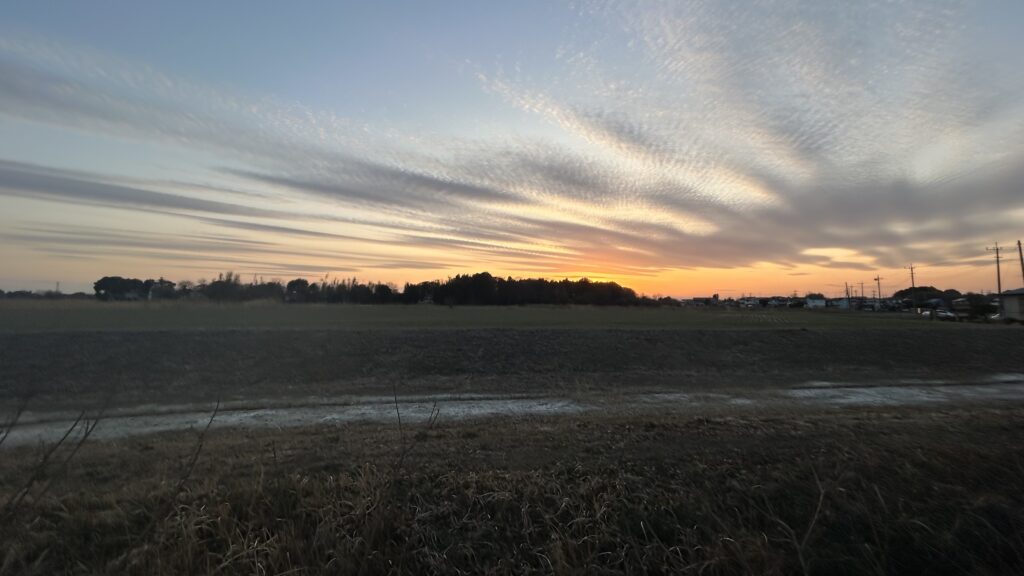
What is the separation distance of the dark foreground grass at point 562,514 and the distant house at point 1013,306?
8017 cm

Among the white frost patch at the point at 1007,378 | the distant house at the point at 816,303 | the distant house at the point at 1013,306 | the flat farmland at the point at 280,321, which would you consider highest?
the distant house at the point at 816,303

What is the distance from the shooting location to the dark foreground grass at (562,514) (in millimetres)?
4207

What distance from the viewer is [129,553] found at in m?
4.26

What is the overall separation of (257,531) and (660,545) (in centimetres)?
342

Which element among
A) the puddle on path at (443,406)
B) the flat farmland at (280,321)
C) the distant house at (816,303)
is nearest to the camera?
the puddle on path at (443,406)

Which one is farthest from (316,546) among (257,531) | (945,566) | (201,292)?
(201,292)

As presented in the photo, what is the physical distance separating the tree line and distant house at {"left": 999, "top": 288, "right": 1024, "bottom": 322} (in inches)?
3015

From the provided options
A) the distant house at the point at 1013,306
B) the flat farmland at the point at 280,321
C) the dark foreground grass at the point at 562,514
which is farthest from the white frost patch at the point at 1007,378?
the distant house at the point at 1013,306

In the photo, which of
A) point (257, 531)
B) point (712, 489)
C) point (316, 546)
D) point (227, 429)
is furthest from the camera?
point (227, 429)

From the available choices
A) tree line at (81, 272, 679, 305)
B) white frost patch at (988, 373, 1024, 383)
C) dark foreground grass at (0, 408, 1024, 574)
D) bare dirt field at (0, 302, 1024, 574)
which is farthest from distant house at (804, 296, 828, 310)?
Answer: dark foreground grass at (0, 408, 1024, 574)

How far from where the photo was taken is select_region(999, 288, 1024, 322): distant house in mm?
67062

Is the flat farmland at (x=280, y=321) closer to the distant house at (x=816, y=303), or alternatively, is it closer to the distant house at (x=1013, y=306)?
the distant house at (x=1013, y=306)

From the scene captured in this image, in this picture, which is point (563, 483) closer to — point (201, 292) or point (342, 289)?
point (201, 292)

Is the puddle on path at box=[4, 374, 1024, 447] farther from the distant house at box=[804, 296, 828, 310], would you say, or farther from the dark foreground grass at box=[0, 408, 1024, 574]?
the distant house at box=[804, 296, 828, 310]
